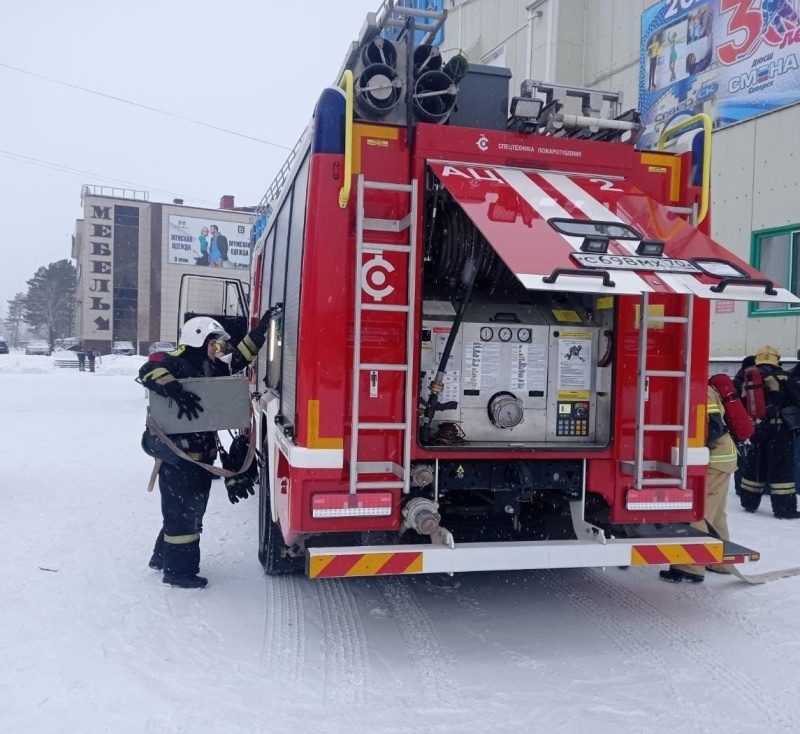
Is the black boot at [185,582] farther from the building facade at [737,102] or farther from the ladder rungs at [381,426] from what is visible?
the building facade at [737,102]

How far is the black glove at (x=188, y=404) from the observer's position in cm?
501

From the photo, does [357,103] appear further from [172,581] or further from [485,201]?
[172,581]

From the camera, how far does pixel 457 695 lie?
3.57m

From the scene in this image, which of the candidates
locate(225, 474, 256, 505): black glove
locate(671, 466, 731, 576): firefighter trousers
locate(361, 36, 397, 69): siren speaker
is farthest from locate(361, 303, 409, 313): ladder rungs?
locate(671, 466, 731, 576): firefighter trousers

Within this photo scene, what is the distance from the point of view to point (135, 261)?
2490 inches

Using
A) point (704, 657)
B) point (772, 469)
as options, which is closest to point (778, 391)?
point (772, 469)

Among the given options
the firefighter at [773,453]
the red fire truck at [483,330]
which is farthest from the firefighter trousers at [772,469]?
the red fire truck at [483,330]

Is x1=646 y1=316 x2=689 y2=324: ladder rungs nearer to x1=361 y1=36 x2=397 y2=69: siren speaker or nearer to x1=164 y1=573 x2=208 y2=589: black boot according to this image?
x1=361 y1=36 x2=397 y2=69: siren speaker

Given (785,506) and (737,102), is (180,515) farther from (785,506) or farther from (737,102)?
(737,102)

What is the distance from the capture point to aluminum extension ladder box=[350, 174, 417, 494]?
3.80 meters

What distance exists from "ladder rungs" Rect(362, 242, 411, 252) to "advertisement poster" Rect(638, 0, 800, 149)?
821 centimetres

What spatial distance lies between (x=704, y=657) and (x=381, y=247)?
287 cm

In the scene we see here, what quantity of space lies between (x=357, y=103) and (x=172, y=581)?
3.43 metres

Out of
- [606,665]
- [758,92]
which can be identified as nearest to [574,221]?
[606,665]
